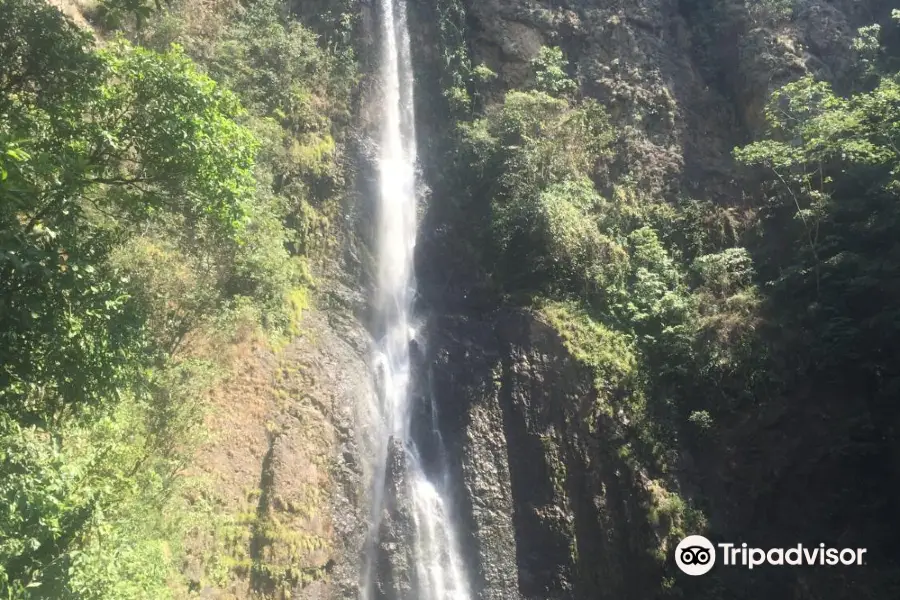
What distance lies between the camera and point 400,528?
13.4m

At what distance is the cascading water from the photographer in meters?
13.2

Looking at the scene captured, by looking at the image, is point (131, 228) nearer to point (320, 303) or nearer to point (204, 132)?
point (204, 132)

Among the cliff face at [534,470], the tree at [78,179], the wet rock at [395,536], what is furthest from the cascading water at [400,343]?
the tree at [78,179]

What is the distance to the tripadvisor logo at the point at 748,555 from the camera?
12.8 meters

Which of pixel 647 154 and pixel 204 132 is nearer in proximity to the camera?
pixel 204 132

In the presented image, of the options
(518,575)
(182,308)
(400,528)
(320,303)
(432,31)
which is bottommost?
(518,575)

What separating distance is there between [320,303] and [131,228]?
17.2ft

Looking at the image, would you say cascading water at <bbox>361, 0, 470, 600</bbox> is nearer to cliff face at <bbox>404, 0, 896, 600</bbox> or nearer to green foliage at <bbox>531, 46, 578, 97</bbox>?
cliff face at <bbox>404, 0, 896, 600</bbox>

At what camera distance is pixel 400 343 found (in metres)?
16.3

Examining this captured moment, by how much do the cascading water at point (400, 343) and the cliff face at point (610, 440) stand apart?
515 mm

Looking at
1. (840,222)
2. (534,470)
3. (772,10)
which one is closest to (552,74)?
(772,10)

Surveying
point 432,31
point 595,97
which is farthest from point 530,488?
point 432,31

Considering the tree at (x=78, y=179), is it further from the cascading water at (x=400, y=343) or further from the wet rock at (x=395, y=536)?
the cascading water at (x=400, y=343)

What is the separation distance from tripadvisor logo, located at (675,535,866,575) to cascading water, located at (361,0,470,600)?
4.67m
